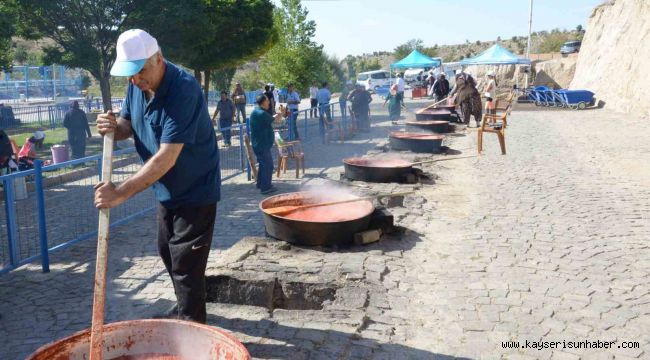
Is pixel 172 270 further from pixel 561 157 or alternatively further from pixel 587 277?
pixel 561 157

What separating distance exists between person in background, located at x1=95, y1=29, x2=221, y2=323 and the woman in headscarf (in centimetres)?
1534

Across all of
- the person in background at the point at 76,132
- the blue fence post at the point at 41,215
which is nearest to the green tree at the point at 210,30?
the person in background at the point at 76,132

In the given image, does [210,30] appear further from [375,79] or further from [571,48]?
[571,48]

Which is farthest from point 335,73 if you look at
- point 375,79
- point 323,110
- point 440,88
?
point 323,110

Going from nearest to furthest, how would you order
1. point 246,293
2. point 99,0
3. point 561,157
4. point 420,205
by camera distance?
1. point 246,293
2. point 420,205
3. point 561,157
4. point 99,0

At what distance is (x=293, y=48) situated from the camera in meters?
24.1

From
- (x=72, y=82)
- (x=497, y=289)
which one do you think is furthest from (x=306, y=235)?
(x=72, y=82)

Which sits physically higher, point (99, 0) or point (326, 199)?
point (99, 0)

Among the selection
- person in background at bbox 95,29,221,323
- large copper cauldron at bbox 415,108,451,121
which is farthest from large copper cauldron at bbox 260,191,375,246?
large copper cauldron at bbox 415,108,451,121

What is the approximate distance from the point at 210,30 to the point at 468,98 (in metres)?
8.53

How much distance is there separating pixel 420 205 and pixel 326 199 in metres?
1.70

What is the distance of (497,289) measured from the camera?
186 inches

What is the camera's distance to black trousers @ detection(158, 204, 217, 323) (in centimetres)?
332

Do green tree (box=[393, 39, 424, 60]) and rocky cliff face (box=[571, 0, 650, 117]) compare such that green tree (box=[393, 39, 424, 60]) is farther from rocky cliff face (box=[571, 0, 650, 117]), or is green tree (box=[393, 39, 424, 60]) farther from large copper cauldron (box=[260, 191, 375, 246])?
large copper cauldron (box=[260, 191, 375, 246])
